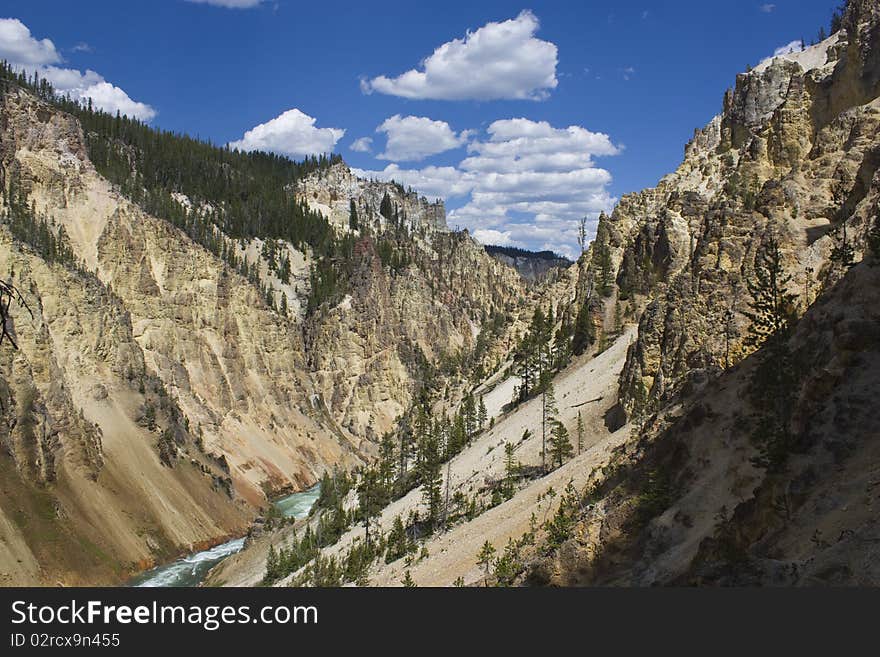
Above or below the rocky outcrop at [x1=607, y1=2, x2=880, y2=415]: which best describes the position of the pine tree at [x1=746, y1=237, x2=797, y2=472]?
below

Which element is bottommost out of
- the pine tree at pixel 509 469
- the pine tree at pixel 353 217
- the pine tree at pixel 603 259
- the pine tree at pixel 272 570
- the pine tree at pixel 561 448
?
the pine tree at pixel 272 570

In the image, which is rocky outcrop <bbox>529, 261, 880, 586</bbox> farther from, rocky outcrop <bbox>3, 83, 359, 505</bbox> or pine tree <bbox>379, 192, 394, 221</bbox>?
pine tree <bbox>379, 192, 394, 221</bbox>

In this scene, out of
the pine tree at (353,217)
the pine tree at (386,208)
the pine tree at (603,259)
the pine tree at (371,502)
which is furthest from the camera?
the pine tree at (386,208)

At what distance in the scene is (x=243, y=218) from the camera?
141125 mm

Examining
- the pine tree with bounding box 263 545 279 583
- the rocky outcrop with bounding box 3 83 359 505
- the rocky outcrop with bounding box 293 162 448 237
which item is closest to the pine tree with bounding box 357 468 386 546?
the pine tree with bounding box 263 545 279 583

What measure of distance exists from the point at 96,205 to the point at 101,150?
83.1ft

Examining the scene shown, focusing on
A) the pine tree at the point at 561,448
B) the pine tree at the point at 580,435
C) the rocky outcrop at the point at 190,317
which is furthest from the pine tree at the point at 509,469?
the rocky outcrop at the point at 190,317

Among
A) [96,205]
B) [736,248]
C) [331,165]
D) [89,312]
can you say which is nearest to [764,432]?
[736,248]

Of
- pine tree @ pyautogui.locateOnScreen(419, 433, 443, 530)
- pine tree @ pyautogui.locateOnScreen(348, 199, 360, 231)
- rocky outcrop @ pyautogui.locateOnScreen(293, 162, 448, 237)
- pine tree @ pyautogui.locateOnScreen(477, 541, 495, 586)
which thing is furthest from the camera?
rocky outcrop @ pyautogui.locateOnScreen(293, 162, 448, 237)

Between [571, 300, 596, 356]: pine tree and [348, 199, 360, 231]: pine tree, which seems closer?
[571, 300, 596, 356]: pine tree

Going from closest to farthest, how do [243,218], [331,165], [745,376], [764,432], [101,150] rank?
[764,432] → [745,376] → [101,150] → [243,218] → [331,165]

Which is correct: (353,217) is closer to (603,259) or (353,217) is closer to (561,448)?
(603,259)

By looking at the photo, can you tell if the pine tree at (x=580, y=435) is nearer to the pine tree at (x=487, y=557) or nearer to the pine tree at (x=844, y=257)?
the pine tree at (x=487, y=557)

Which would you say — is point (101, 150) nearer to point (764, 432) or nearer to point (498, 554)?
point (498, 554)
